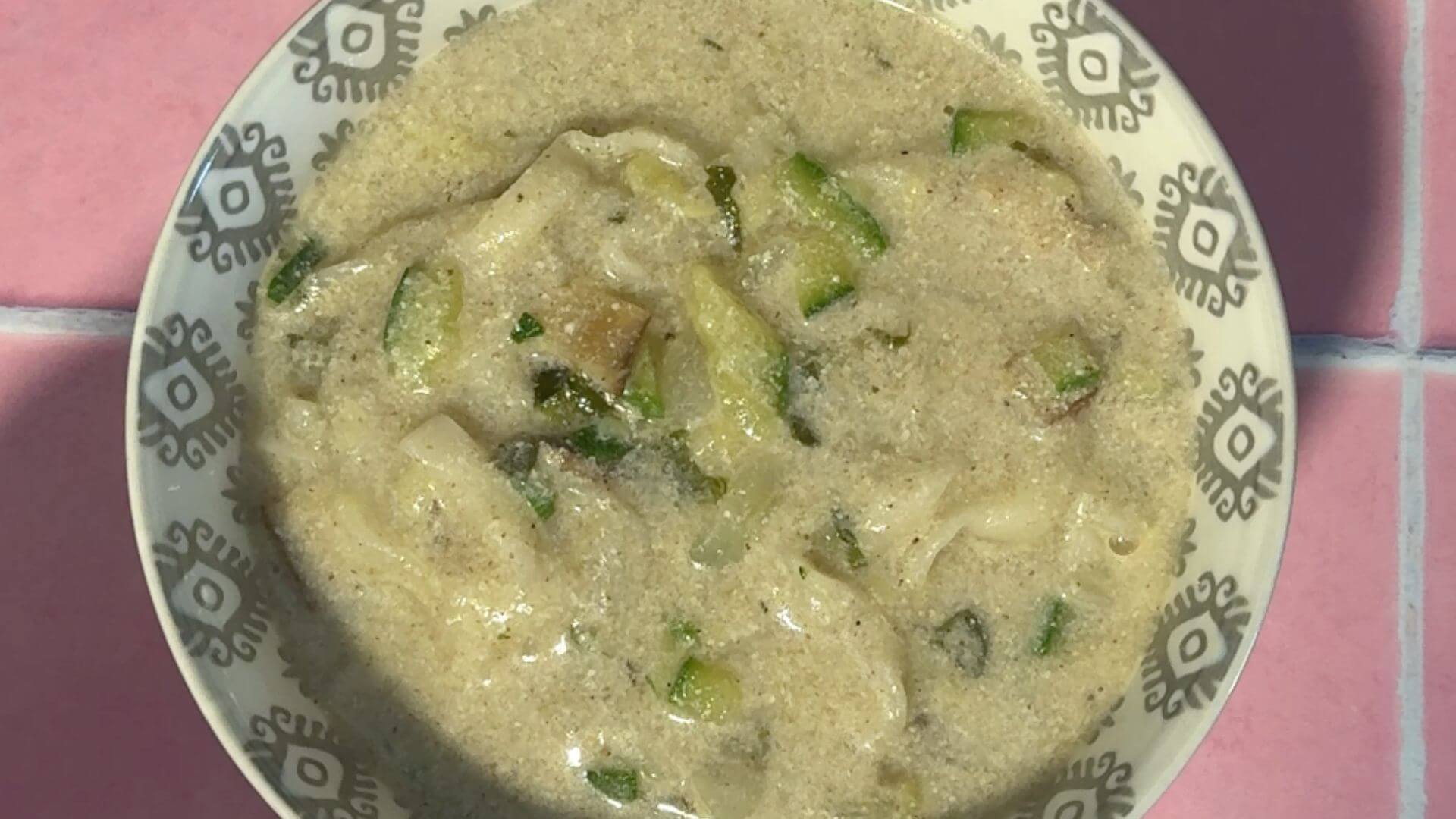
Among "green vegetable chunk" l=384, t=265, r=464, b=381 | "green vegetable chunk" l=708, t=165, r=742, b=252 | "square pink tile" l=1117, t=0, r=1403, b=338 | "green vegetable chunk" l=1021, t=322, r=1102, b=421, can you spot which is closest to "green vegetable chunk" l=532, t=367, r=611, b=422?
"green vegetable chunk" l=384, t=265, r=464, b=381

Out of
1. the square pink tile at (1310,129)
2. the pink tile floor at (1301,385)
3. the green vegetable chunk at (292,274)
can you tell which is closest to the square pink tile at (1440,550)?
→ the pink tile floor at (1301,385)

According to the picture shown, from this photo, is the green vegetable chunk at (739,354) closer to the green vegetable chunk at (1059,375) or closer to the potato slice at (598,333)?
the potato slice at (598,333)

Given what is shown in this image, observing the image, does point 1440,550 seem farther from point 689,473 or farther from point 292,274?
point 292,274

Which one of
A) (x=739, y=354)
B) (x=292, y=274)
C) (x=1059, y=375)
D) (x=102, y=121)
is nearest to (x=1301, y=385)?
(x=1059, y=375)

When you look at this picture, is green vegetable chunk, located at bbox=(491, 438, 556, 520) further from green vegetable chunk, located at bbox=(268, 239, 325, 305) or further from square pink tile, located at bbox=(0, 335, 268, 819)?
square pink tile, located at bbox=(0, 335, 268, 819)

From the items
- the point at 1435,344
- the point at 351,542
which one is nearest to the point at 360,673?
the point at 351,542

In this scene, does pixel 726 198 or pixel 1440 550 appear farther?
pixel 1440 550
